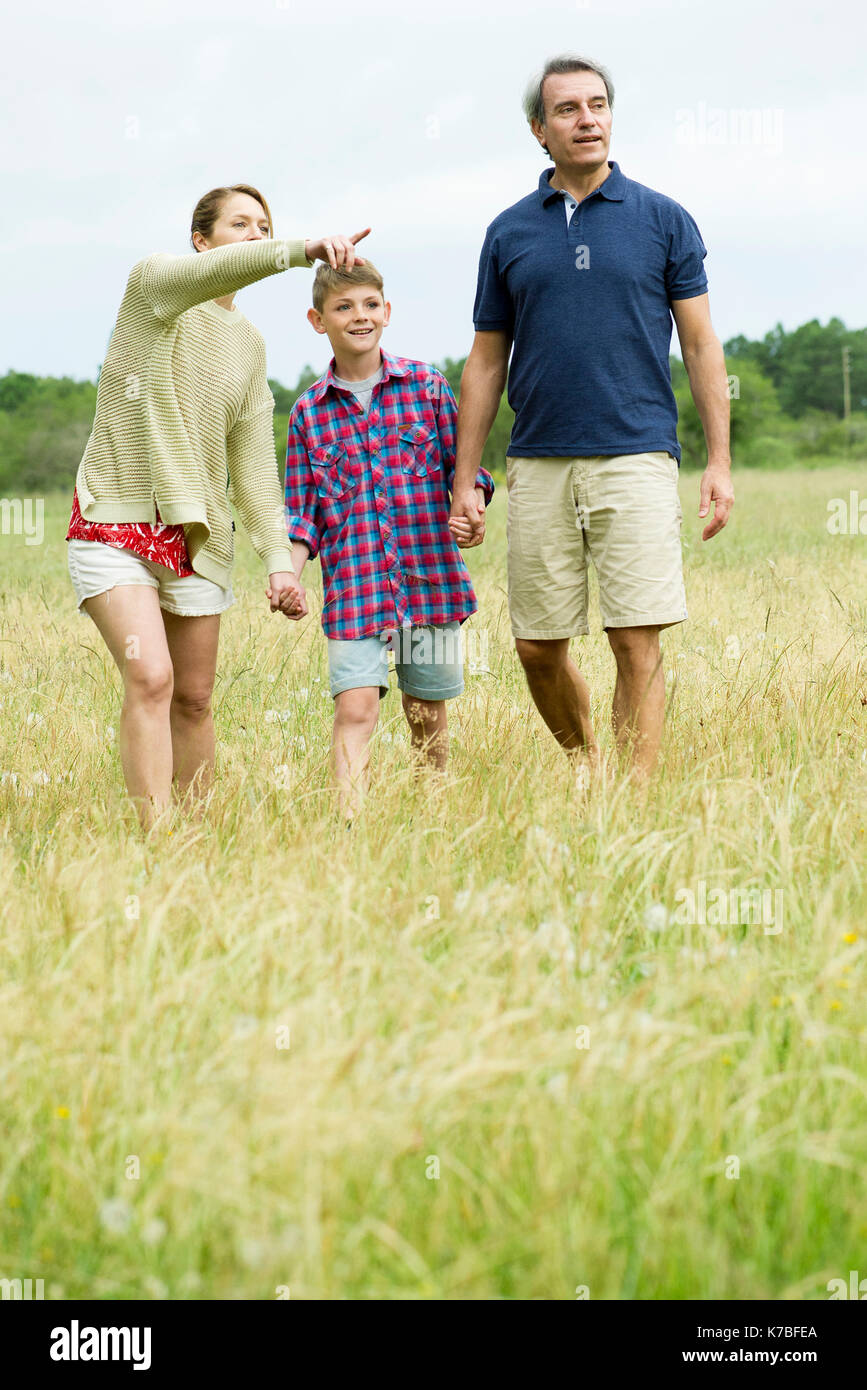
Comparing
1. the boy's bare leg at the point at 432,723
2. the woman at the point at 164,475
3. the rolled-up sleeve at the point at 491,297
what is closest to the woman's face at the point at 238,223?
the woman at the point at 164,475

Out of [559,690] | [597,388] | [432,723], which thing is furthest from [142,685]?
[597,388]

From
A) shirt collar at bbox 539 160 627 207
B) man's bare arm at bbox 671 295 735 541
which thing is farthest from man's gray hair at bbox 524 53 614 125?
man's bare arm at bbox 671 295 735 541

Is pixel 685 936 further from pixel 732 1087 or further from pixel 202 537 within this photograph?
pixel 202 537

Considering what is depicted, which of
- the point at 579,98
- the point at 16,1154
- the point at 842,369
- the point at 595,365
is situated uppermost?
the point at 842,369

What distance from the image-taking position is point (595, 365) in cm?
424

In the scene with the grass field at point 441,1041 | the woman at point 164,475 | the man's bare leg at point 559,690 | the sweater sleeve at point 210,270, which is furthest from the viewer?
the man's bare leg at point 559,690

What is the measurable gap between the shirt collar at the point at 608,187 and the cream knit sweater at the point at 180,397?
105 cm

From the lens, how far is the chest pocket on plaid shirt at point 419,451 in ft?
14.4

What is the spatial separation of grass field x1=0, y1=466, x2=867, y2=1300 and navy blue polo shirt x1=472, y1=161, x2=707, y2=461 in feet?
3.67

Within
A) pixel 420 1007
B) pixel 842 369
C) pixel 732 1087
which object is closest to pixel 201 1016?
pixel 420 1007

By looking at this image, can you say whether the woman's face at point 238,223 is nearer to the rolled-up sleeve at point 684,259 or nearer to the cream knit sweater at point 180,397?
the cream knit sweater at point 180,397

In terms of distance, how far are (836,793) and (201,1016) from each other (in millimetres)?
2030

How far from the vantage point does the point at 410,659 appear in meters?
4.43

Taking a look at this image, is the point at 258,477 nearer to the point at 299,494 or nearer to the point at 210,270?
the point at 299,494
